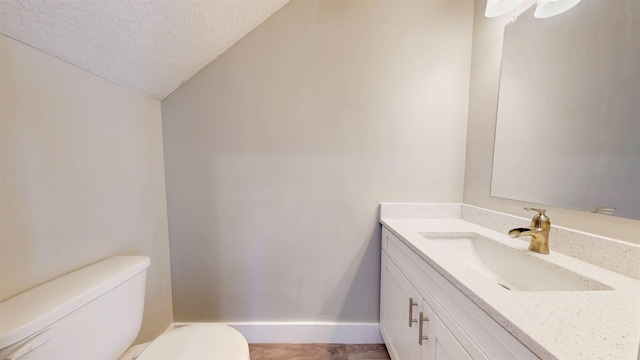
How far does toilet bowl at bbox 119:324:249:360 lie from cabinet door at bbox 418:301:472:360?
69cm

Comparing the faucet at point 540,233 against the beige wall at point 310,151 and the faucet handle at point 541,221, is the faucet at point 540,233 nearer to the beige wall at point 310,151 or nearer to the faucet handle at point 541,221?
the faucet handle at point 541,221

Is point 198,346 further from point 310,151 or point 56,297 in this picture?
point 310,151

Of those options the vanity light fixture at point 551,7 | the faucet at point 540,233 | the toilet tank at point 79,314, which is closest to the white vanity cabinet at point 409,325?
the faucet at point 540,233

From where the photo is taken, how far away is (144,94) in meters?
1.17

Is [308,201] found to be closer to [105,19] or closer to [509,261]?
[509,261]

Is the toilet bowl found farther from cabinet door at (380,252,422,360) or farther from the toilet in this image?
cabinet door at (380,252,422,360)

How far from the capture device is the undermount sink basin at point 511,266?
0.70 m

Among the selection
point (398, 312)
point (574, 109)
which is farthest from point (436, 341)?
point (574, 109)

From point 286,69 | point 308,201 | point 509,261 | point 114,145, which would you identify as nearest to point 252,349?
point 308,201

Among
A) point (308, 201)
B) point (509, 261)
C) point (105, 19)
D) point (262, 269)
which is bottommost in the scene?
point (262, 269)

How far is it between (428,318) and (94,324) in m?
1.18

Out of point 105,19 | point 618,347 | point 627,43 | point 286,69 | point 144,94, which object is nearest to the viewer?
point 618,347

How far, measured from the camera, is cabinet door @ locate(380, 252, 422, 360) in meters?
0.92

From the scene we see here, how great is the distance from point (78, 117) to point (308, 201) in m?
1.10
